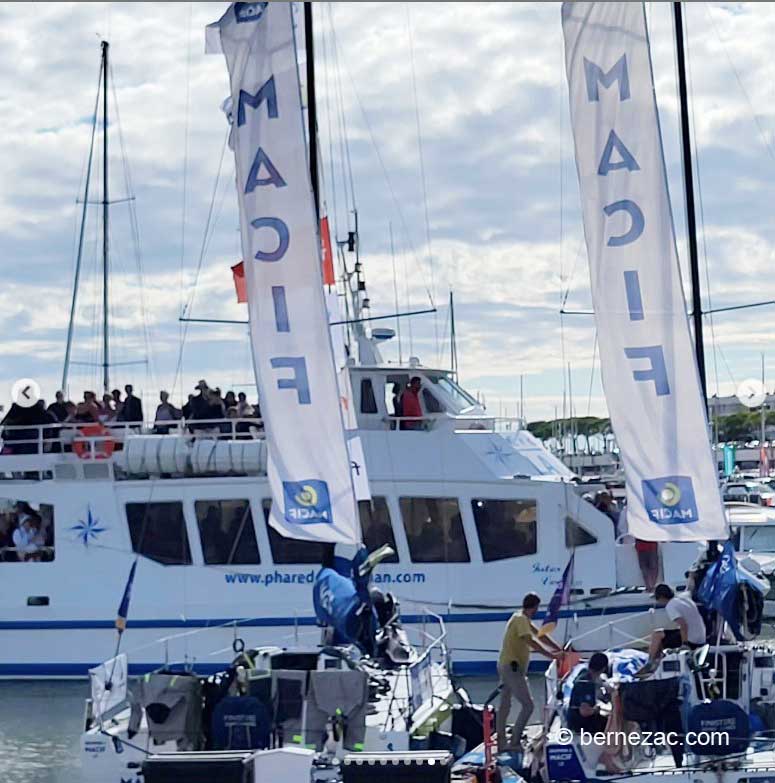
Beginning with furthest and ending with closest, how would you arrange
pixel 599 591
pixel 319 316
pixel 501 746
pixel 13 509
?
pixel 13 509, pixel 599 591, pixel 319 316, pixel 501 746

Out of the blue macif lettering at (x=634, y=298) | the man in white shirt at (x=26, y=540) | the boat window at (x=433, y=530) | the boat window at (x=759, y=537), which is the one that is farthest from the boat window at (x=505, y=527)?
the boat window at (x=759, y=537)

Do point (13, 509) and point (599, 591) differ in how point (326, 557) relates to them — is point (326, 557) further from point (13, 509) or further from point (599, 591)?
point (13, 509)

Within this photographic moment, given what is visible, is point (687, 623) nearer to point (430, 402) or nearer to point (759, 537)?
point (430, 402)

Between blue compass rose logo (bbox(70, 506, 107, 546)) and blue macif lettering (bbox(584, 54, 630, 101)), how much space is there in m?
9.22

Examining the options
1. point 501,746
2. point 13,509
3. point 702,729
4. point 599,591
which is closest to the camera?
point 702,729

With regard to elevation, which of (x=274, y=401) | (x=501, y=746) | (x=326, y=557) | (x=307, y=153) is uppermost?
(x=307, y=153)

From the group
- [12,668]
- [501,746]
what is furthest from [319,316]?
[12,668]

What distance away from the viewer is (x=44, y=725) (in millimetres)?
16516

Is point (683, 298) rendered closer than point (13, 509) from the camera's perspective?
Yes

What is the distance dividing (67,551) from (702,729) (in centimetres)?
1062

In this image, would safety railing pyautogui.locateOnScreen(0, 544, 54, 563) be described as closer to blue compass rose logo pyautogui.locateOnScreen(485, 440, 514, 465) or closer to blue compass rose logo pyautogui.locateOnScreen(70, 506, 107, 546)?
blue compass rose logo pyautogui.locateOnScreen(70, 506, 107, 546)

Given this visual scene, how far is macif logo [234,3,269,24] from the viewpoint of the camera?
13328mm

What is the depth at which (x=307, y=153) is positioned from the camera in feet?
43.8

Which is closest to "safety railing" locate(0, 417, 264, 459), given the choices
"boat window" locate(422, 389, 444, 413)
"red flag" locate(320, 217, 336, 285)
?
"boat window" locate(422, 389, 444, 413)
